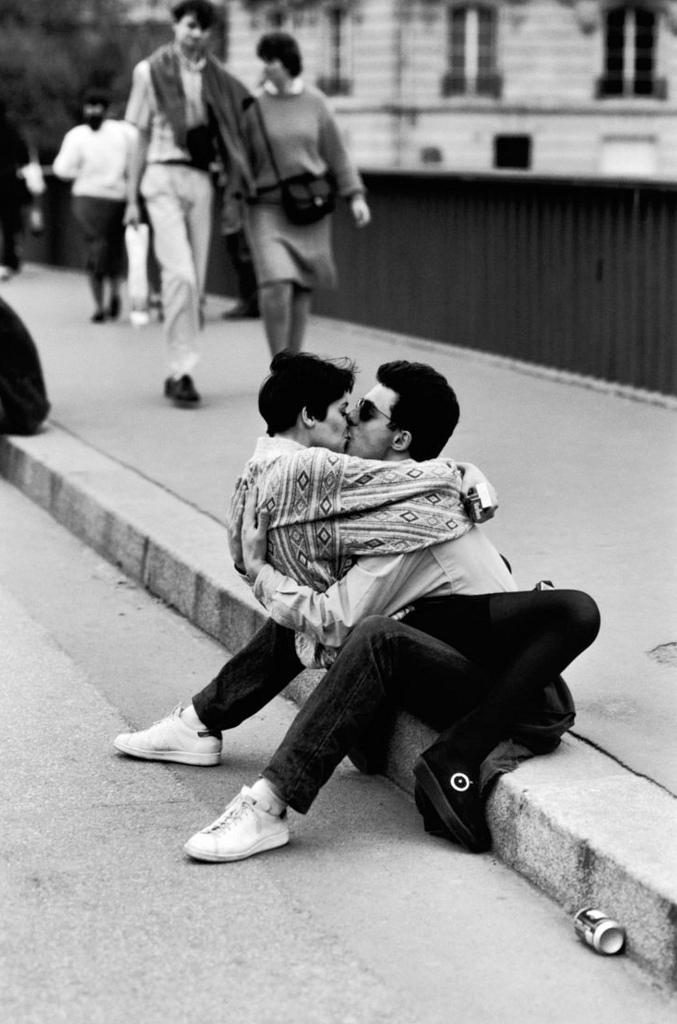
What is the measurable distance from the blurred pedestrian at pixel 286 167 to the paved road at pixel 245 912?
15.1 ft

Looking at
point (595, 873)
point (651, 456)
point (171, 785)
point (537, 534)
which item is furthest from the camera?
point (651, 456)

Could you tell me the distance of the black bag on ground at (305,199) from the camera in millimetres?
9242

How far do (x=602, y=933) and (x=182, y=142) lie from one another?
6.75 meters

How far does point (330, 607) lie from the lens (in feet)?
13.6

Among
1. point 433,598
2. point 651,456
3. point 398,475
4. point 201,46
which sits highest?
point 201,46

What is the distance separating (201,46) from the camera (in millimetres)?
9461

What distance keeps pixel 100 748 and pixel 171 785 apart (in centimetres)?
34

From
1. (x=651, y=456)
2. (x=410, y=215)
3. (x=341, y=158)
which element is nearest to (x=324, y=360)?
(x=651, y=456)

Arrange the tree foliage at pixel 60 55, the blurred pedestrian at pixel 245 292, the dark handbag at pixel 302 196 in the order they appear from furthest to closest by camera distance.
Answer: the tree foliage at pixel 60 55, the blurred pedestrian at pixel 245 292, the dark handbag at pixel 302 196

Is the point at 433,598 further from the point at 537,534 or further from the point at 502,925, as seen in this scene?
the point at 537,534

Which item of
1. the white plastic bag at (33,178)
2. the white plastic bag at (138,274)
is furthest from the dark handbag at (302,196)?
the white plastic bag at (33,178)

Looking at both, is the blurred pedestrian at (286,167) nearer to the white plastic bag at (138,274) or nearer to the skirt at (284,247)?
the skirt at (284,247)

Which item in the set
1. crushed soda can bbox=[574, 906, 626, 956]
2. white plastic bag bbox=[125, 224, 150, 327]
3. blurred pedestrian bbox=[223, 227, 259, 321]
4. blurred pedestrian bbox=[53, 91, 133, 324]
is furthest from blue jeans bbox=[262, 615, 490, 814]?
blurred pedestrian bbox=[53, 91, 133, 324]

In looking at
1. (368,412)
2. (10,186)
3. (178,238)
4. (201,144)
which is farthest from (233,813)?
(10,186)
